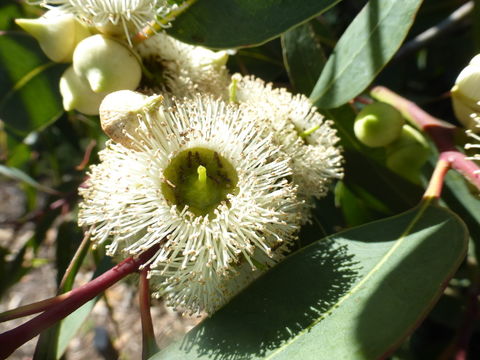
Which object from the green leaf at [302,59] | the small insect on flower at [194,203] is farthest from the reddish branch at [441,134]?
→ the small insect on flower at [194,203]

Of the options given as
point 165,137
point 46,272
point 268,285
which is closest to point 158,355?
point 268,285

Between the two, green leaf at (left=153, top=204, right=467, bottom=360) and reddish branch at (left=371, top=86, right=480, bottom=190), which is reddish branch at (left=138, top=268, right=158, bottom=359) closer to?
green leaf at (left=153, top=204, right=467, bottom=360)

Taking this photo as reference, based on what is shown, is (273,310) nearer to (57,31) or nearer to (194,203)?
(194,203)

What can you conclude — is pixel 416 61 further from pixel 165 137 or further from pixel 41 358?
pixel 41 358

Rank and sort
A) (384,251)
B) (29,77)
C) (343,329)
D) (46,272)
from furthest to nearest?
(46,272)
(29,77)
(384,251)
(343,329)

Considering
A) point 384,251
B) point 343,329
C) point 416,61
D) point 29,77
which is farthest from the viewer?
point 416,61

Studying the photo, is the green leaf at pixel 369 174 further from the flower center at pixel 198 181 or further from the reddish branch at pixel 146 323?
Result: the reddish branch at pixel 146 323

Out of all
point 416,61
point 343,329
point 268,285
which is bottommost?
point 343,329
